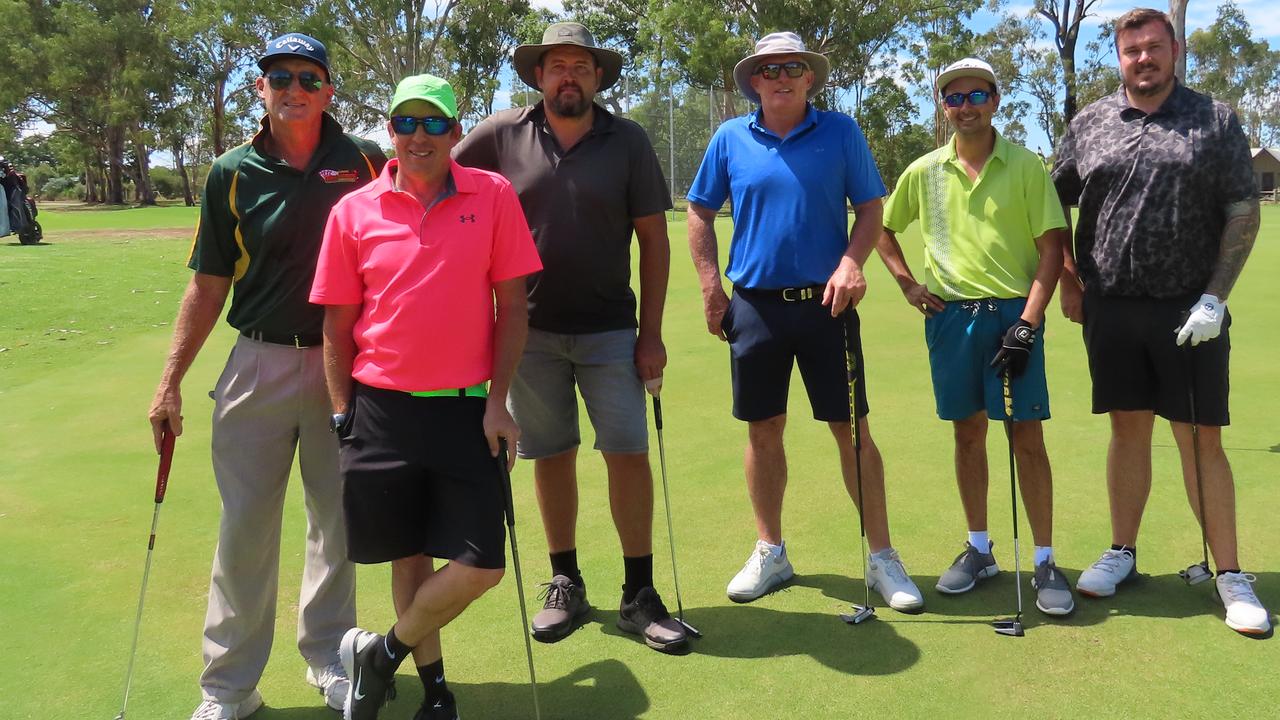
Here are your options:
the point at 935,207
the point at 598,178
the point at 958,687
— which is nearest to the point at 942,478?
the point at 935,207

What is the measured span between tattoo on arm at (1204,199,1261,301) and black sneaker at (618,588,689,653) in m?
2.40

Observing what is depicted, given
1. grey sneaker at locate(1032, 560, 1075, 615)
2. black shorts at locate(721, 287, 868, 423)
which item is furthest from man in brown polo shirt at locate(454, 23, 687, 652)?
grey sneaker at locate(1032, 560, 1075, 615)

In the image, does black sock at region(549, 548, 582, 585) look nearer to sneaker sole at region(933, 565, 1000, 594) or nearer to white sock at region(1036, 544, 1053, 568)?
sneaker sole at region(933, 565, 1000, 594)

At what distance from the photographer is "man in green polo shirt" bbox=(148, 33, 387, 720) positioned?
342 centimetres

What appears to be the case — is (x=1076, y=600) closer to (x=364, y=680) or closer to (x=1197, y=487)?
(x=1197, y=487)

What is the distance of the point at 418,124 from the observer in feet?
10.3

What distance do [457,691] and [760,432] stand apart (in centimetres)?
170

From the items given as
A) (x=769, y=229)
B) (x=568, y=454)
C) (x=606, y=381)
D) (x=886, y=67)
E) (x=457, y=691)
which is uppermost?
(x=886, y=67)

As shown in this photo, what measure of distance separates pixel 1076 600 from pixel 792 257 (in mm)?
1761

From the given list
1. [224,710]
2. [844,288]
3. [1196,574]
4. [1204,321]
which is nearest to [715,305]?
[844,288]

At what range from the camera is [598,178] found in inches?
156

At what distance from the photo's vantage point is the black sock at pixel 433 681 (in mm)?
3299

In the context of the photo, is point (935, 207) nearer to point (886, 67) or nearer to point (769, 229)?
point (769, 229)

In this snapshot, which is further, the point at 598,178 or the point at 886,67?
the point at 886,67
